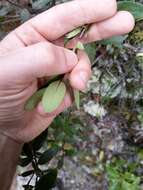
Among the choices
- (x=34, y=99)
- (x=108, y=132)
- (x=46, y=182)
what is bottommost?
(x=108, y=132)

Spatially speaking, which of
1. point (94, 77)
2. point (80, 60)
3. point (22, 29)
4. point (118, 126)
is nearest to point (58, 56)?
point (80, 60)

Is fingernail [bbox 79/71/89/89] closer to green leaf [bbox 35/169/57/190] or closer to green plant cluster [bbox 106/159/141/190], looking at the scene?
green leaf [bbox 35/169/57/190]

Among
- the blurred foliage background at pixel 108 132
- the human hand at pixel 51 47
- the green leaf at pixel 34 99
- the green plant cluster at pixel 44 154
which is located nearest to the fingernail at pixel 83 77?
the human hand at pixel 51 47

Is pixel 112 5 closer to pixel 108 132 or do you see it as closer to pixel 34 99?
pixel 34 99

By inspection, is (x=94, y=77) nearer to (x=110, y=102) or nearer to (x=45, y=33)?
(x=110, y=102)

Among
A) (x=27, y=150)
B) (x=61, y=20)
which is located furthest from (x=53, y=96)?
(x=27, y=150)

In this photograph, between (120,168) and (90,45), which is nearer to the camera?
(90,45)
